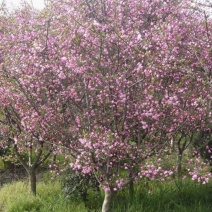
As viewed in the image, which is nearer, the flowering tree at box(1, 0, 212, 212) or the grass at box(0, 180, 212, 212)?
the flowering tree at box(1, 0, 212, 212)

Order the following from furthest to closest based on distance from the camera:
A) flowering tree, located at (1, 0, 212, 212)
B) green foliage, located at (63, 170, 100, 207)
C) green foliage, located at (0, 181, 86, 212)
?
green foliage, located at (63, 170, 100, 207) < green foliage, located at (0, 181, 86, 212) < flowering tree, located at (1, 0, 212, 212)

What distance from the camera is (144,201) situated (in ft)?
20.1

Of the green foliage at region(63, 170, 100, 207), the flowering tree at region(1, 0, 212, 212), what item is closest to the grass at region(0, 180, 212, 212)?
the green foliage at region(63, 170, 100, 207)

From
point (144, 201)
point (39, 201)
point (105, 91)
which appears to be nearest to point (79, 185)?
point (39, 201)

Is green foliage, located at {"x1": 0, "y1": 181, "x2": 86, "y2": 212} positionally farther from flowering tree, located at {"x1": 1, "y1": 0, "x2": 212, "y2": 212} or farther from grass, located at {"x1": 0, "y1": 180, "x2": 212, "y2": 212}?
flowering tree, located at {"x1": 1, "y1": 0, "x2": 212, "y2": 212}

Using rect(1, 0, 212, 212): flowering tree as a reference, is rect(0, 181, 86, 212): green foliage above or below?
below

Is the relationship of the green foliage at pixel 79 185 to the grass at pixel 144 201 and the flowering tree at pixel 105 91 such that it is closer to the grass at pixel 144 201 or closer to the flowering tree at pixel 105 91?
the grass at pixel 144 201

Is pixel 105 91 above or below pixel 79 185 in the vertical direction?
above

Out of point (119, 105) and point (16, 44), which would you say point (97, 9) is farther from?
point (119, 105)

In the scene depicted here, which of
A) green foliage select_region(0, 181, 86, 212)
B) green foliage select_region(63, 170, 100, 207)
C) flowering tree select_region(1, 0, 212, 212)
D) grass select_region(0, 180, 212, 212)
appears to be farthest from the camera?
green foliage select_region(63, 170, 100, 207)

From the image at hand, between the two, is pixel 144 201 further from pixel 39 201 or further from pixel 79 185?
pixel 39 201

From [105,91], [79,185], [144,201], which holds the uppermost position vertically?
[105,91]

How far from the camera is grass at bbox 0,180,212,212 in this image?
19.2 ft

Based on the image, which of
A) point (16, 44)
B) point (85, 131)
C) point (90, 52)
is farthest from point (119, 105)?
point (16, 44)
